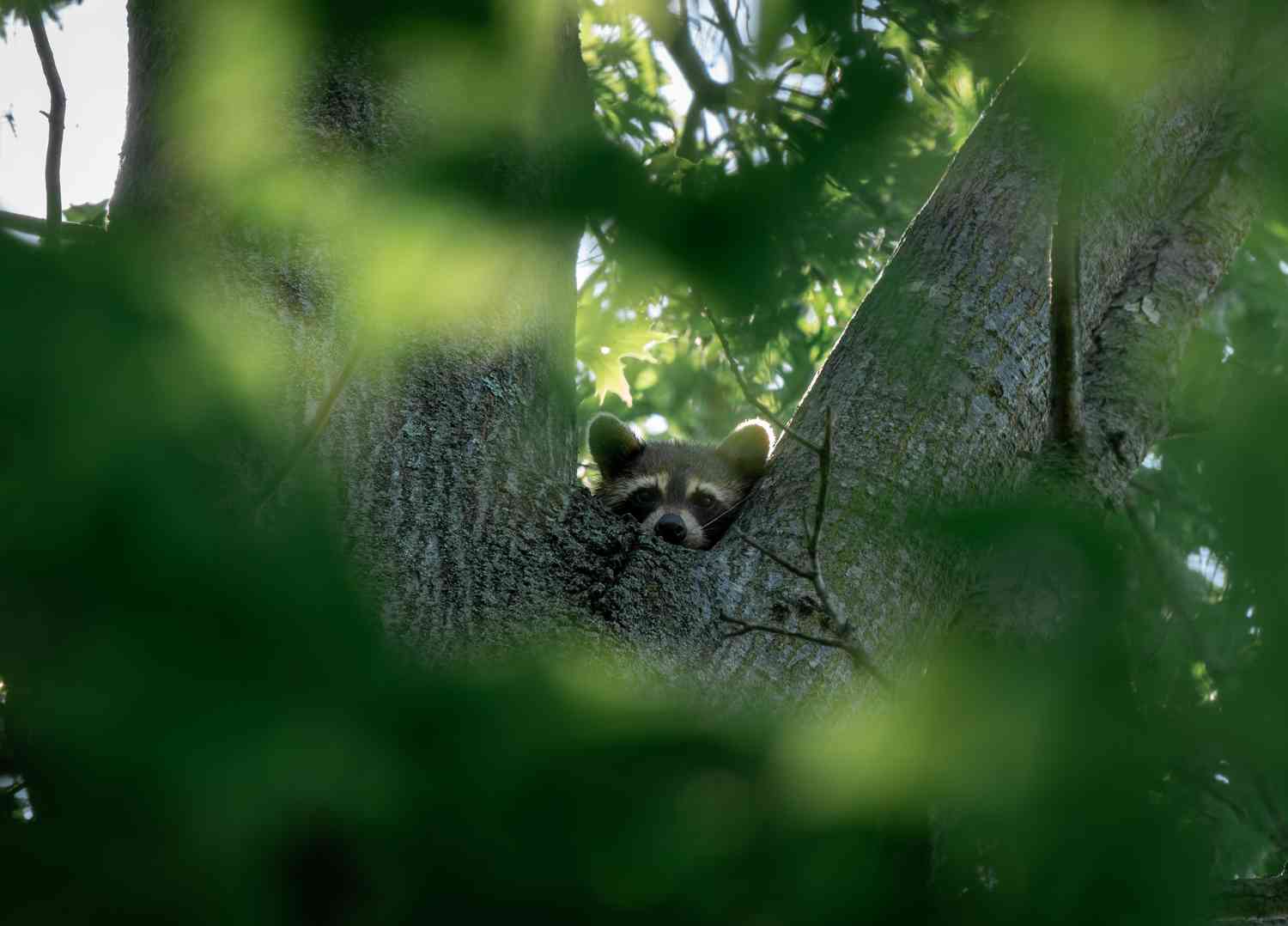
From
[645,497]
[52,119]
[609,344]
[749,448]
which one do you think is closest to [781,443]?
[52,119]

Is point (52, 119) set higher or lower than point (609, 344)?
lower

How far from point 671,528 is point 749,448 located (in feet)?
4.26

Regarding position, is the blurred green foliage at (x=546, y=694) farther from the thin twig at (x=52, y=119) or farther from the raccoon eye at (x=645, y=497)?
Result: the raccoon eye at (x=645, y=497)

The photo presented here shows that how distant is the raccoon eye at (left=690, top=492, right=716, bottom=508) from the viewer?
299 inches

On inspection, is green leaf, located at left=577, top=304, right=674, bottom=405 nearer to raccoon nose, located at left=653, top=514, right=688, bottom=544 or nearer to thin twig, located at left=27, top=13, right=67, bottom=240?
raccoon nose, located at left=653, top=514, right=688, bottom=544

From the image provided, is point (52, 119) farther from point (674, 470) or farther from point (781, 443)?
point (674, 470)

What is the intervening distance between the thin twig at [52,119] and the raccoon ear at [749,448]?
472 cm

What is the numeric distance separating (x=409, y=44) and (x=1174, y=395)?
243 centimetres

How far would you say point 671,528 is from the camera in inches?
253

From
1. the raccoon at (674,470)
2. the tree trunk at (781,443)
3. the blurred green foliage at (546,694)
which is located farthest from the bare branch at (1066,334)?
the raccoon at (674,470)

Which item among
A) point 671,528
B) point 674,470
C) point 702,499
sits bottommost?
point 671,528

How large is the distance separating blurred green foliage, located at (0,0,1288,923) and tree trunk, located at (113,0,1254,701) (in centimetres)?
39

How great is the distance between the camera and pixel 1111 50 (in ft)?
5.78

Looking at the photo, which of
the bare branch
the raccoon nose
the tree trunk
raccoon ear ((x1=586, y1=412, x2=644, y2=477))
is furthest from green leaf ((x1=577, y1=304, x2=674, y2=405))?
the bare branch
